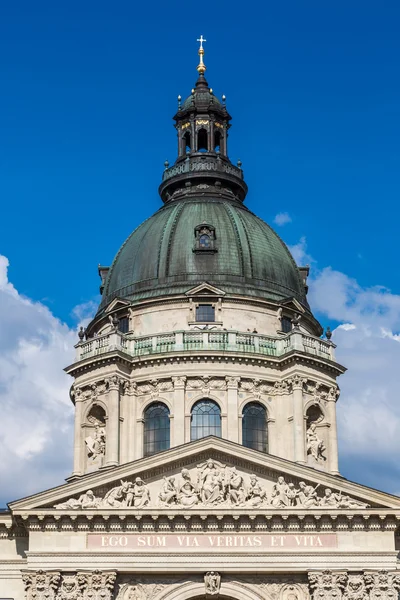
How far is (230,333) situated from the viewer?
71.2m

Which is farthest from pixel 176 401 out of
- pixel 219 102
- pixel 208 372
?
pixel 219 102

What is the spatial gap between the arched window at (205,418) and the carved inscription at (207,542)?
1549cm

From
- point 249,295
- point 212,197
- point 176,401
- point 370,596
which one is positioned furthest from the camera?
point 212,197

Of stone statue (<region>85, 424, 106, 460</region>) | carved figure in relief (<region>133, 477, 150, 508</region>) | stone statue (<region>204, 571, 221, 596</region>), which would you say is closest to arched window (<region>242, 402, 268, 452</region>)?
stone statue (<region>85, 424, 106, 460</region>)

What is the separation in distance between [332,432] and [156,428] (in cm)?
1011

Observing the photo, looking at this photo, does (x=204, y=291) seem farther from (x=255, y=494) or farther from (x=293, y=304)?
(x=255, y=494)

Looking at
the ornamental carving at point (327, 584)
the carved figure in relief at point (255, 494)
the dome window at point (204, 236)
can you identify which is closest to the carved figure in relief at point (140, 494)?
the carved figure in relief at point (255, 494)

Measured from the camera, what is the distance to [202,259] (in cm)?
7581

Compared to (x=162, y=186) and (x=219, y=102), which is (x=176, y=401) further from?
(x=219, y=102)

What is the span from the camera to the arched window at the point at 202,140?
83.6 meters

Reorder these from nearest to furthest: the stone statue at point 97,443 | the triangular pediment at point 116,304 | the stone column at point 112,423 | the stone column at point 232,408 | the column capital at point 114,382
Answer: the stone column at point 232,408
the stone column at point 112,423
the stone statue at point 97,443
the column capital at point 114,382
the triangular pediment at point 116,304

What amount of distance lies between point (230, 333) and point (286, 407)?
5.23 m

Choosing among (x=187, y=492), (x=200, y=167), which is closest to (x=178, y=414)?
(x=187, y=492)

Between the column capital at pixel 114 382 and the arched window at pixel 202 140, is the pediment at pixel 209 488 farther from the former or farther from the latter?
the arched window at pixel 202 140
